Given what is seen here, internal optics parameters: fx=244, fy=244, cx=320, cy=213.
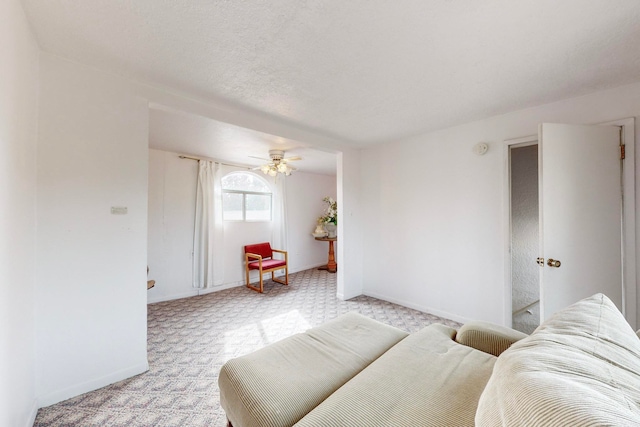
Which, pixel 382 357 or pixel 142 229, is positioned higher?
pixel 142 229

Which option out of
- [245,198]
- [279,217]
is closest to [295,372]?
[245,198]

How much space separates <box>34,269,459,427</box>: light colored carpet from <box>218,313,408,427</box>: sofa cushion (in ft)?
2.07

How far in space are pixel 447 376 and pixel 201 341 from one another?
7.75 feet

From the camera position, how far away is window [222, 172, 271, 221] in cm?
466

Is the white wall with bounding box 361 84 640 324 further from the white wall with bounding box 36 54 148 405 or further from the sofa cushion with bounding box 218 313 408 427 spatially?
the white wall with bounding box 36 54 148 405

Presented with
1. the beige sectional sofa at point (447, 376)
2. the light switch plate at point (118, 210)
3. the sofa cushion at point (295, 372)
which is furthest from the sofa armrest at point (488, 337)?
the light switch plate at point (118, 210)

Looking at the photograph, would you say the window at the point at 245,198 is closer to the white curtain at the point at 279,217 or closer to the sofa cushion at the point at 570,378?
the white curtain at the point at 279,217

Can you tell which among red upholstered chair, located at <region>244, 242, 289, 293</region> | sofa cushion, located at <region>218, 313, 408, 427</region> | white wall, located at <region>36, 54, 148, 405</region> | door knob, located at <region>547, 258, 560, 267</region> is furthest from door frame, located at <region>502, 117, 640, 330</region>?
red upholstered chair, located at <region>244, 242, 289, 293</region>

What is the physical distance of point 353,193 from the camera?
391cm

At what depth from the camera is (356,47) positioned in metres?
1.58

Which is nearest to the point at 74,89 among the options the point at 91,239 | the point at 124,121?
the point at 124,121


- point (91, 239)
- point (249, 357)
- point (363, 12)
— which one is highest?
point (363, 12)

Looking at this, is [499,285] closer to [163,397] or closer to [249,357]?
[249,357]

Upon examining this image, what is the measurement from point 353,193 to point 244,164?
87.9 inches
